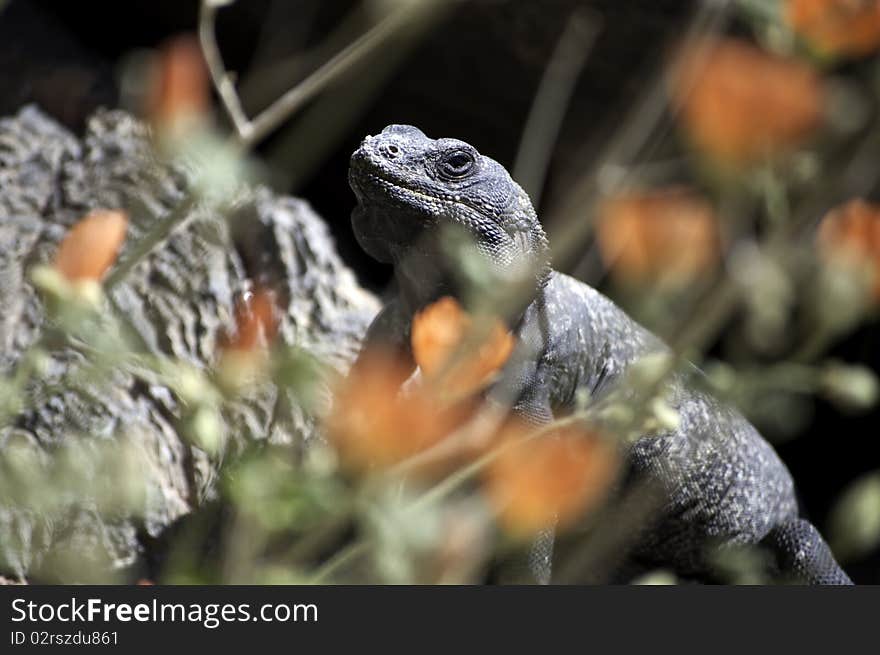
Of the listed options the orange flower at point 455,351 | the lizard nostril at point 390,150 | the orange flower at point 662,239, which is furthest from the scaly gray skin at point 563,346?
the orange flower at point 455,351

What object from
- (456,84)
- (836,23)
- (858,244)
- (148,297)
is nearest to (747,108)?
(836,23)

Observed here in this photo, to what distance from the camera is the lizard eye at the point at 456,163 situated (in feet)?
10.2

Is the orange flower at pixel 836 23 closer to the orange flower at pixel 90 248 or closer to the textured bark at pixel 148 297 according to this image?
the orange flower at pixel 90 248

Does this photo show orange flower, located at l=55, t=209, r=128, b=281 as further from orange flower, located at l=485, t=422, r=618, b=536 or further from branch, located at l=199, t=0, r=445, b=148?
orange flower, located at l=485, t=422, r=618, b=536

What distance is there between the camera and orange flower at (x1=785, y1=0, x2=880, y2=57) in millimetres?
1225

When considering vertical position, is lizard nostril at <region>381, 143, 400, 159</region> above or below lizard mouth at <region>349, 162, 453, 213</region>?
above

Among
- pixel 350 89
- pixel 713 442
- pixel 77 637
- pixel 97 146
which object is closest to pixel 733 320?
pixel 713 442

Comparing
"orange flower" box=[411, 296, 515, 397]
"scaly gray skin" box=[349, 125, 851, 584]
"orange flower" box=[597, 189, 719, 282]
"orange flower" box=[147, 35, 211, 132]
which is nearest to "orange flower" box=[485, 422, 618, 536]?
"orange flower" box=[411, 296, 515, 397]

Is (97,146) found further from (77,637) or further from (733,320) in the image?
(77,637)

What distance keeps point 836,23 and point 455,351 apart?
0.53 m

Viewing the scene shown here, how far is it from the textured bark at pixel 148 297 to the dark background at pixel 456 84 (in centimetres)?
24

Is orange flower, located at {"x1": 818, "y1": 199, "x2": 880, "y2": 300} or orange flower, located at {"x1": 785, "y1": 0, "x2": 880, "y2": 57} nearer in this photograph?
orange flower, located at {"x1": 785, "y1": 0, "x2": 880, "y2": 57}

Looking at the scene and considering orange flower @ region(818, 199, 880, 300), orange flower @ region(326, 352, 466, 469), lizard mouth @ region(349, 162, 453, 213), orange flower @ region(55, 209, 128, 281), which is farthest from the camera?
lizard mouth @ region(349, 162, 453, 213)

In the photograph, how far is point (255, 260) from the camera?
4461 millimetres
